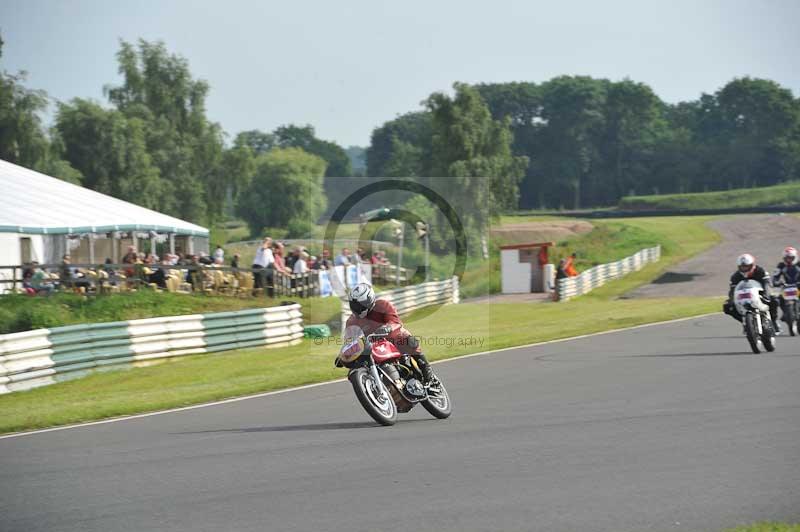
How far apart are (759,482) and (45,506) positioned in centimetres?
508

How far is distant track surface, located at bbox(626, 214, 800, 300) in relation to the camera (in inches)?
1593

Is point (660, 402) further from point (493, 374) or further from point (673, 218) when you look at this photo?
point (673, 218)

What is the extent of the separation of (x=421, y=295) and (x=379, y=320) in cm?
2321

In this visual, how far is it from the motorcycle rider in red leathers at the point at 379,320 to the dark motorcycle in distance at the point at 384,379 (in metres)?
0.07

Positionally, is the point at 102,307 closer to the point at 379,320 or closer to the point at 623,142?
the point at 379,320

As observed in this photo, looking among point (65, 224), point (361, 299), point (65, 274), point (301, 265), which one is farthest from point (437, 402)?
point (65, 224)

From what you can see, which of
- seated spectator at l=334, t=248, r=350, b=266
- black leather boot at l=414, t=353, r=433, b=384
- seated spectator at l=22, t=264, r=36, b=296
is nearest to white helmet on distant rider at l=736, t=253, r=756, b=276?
black leather boot at l=414, t=353, r=433, b=384

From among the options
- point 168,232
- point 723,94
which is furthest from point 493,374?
point 723,94

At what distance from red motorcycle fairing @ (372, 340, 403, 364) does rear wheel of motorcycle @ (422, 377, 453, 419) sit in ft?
2.00

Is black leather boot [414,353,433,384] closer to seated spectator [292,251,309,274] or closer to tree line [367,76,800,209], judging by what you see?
seated spectator [292,251,309,274]

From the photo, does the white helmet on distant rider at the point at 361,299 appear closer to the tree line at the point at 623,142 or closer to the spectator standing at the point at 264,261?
the spectator standing at the point at 264,261

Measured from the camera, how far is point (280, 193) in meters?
99.4

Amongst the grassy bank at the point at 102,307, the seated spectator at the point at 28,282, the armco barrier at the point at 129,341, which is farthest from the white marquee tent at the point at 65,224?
the armco barrier at the point at 129,341

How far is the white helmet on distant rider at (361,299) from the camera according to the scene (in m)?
A: 10.7
